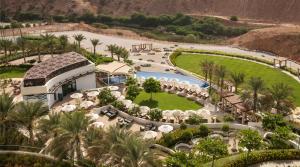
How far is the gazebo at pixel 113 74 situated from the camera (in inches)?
2665

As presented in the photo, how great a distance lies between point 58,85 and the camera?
59844mm

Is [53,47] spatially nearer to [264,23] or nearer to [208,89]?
[208,89]

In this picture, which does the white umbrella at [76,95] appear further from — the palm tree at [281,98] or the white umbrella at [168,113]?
the palm tree at [281,98]

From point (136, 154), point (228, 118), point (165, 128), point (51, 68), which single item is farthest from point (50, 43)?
point (136, 154)

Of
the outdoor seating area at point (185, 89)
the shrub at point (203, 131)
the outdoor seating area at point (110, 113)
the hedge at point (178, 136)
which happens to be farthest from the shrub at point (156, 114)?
the outdoor seating area at point (185, 89)

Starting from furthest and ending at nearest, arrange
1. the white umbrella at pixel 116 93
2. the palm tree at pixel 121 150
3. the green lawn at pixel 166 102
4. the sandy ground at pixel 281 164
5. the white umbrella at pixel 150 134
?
the white umbrella at pixel 116 93 → the green lawn at pixel 166 102 → the white umbrella at pixel 150 134 → the sandy ground at pixel 281 164 → the palm tree at pixel 121 150

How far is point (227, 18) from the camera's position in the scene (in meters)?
135

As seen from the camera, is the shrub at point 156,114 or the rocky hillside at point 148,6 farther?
the rocky hillside at point 148,6

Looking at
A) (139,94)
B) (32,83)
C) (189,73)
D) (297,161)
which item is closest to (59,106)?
(32,83)

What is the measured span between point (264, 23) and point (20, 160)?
10488 centimetres

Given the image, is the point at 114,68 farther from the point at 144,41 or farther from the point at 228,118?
the point at 144,41

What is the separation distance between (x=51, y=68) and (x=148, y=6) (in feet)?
311

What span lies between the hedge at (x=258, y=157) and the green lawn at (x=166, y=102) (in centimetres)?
1816

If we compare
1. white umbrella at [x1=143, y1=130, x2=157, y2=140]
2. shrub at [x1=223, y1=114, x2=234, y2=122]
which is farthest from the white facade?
shrub at [x1=223, y1=114, x2=234, y2=122]
